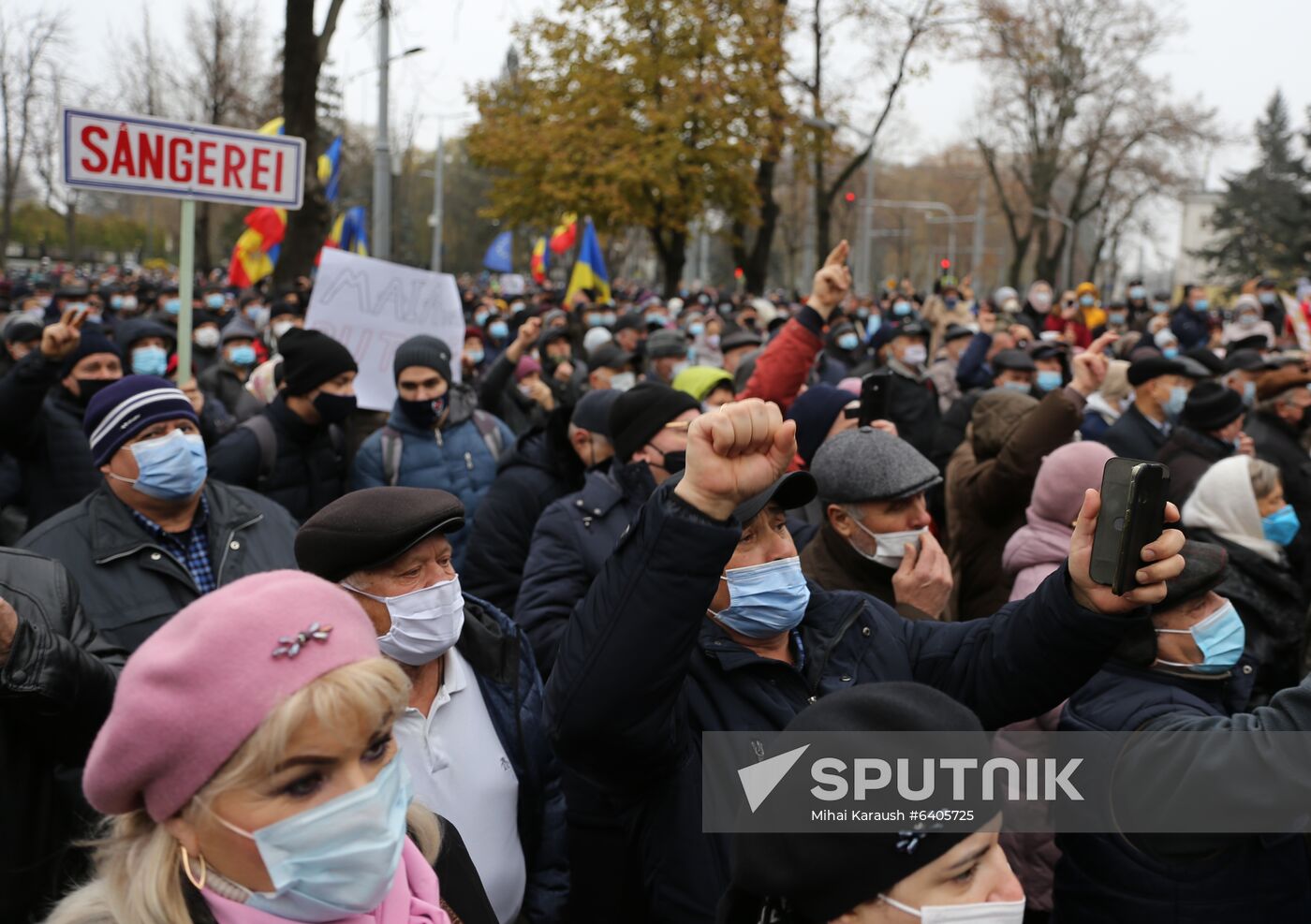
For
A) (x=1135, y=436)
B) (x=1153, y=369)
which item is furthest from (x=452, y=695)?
(x=1153, y=369)

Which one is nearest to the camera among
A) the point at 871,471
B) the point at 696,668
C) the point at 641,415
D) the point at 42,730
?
the point at 696,668

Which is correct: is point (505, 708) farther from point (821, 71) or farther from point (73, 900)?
point (821, 71)

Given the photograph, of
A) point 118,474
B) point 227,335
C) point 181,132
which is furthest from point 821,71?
point 118,474

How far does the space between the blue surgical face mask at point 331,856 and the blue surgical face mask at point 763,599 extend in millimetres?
949

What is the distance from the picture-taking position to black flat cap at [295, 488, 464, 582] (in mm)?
2932

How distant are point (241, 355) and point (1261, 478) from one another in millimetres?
7404

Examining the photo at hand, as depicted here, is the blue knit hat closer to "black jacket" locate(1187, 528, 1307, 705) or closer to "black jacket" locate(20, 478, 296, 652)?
"black jacket" locate(20, 478, 296, 652)

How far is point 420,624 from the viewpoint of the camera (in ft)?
9.66

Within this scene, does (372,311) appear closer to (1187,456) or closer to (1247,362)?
(1187,456)

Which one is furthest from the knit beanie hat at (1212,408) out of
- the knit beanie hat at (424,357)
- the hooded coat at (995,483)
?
the knit beanie hat at (424,357)

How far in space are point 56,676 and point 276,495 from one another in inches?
121

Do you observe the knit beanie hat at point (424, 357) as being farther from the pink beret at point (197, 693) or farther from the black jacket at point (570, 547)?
the pink beret at point (197, 693)

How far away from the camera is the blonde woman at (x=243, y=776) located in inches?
73.3

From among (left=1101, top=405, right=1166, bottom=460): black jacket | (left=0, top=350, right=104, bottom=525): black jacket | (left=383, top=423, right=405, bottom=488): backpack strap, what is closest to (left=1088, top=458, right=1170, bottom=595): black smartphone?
(left=383, top=423, right=405, bottom=488): backpack strap
